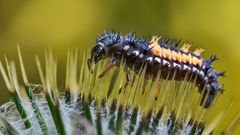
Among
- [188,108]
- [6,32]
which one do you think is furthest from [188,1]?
[188,108]

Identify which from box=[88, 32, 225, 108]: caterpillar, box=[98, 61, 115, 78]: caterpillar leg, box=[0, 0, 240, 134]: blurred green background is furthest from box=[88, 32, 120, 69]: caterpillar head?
box=[0, 0, 240, 134]: blurred green background

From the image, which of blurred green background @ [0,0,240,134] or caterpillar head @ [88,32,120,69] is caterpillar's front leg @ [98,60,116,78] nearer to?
caterpillar head @ [88,32,120,69]

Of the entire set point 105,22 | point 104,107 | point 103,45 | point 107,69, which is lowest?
point 104,107

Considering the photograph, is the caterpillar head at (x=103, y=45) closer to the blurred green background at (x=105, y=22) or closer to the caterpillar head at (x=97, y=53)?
the caterpillar head at (x=97, y=53)

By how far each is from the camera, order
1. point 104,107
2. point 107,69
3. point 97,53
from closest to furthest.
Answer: point 104,107 < point 107,69 < point 97,53

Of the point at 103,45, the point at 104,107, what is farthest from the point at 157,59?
the point at 104,107

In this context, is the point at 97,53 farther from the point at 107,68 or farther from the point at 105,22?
the point at 105,22
